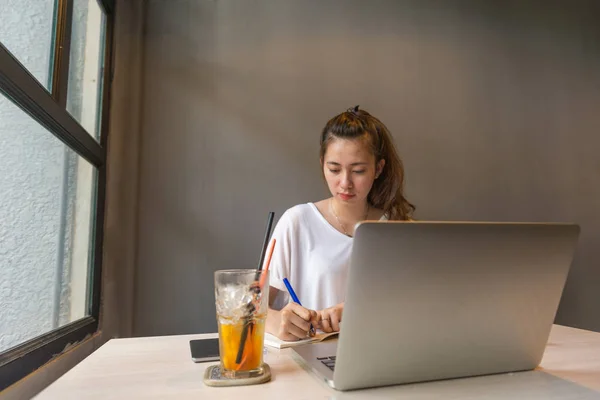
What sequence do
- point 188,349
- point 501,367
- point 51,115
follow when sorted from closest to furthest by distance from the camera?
1. point 501,367
2. point 188,349
3. point 51,115

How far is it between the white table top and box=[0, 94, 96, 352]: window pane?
0.45 m

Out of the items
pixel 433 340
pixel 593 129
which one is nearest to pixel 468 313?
pixel 433 340

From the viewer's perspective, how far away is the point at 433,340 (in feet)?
1.83

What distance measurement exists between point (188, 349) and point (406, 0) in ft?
6.71

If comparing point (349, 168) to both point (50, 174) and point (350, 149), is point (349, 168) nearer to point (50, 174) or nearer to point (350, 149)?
point (350, 149)

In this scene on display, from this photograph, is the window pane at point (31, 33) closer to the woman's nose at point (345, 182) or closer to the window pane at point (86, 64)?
the window pane at point (86, 64)

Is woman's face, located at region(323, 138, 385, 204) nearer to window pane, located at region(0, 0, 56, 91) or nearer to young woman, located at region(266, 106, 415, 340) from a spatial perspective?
young woman, located at region(266, 106, 415, 340)

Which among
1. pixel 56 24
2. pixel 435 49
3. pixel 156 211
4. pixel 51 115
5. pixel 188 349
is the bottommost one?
pixel 188 349

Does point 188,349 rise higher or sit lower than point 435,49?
lower

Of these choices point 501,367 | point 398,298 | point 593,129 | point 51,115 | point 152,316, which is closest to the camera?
point 398,298

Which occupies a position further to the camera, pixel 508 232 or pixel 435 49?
pixel 435 49

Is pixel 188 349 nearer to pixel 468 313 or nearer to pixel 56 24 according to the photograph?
pixel 468 313

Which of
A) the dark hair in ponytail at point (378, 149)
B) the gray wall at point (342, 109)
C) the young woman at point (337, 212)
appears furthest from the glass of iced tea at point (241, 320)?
the gray wall at point (342, 109)

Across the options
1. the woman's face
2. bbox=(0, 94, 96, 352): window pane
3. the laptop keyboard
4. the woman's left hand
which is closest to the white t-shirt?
the woman's face
